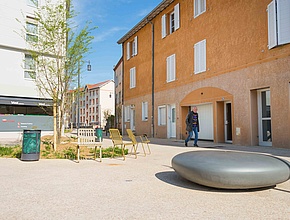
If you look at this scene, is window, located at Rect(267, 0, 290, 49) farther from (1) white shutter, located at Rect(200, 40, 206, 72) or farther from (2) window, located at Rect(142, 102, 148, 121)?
(2) window, located at Rect(142, 102, 148, 121)

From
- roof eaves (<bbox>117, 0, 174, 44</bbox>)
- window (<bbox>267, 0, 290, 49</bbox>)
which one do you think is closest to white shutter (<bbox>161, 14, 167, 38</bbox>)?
roof eaves (<bbox>117, 0, 174, 44</bbox>)

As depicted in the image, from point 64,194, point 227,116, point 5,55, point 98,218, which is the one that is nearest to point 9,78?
point 5,55

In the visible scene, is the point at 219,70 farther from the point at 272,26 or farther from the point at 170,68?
the point at 170,68

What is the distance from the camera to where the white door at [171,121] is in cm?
1777

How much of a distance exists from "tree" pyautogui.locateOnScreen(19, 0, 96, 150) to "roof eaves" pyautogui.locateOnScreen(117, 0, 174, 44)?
8.49 meters

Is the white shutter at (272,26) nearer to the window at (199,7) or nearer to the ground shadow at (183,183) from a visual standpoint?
the window at (199,7)

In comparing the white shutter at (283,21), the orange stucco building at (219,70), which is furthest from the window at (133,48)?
the white shutter at (283,21)

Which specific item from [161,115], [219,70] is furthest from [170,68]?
[219,70]

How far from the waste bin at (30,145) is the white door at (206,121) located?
883 cm

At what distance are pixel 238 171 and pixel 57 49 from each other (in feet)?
28.8

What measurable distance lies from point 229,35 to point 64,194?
10.7m

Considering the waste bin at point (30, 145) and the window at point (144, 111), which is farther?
the window at point (144, 111)

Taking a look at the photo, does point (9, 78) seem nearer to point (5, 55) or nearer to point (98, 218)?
point (5, 55)

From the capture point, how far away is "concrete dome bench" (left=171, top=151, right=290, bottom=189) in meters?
4.39
